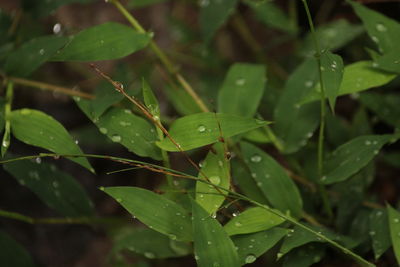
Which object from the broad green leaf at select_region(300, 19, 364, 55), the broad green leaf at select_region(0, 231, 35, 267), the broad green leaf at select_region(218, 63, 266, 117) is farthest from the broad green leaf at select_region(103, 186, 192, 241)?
the broad green leaf at select_region(300, 19, 364, 55)

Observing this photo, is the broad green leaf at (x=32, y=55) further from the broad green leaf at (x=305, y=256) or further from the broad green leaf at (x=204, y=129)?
the broad green leaf at (x=305, y=256)

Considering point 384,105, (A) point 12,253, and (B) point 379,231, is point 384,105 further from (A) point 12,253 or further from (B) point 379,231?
(A) point 12,253

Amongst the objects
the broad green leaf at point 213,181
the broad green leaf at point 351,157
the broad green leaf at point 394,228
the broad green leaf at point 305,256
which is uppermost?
the broad green leaf at point 213,181

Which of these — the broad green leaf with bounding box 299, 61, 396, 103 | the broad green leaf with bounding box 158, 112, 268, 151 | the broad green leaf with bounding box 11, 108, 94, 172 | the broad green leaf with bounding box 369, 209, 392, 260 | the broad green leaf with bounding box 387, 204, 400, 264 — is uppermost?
the broad green leaf with bounding box 11, 108, 94, 172

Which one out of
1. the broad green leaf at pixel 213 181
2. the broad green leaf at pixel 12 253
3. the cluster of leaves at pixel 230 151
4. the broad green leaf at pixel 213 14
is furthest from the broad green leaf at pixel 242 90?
the broad green leaf at pixel 12 253

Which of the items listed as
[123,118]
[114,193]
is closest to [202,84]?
[123,118]

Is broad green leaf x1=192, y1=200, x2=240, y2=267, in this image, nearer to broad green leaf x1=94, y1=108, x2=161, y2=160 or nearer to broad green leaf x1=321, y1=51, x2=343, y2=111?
broad green leaf x1=94, y1=108, x2=161, y2=160
